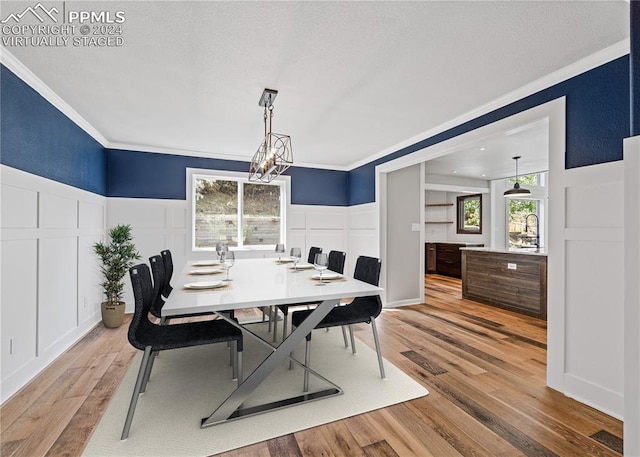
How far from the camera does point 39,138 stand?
2518 millimetres

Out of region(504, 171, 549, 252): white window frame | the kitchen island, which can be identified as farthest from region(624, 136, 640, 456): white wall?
region(504, 171, 549, 252): white window frame

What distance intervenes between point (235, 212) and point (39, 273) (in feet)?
9.46

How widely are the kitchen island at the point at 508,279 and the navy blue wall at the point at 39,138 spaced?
548 centimetres

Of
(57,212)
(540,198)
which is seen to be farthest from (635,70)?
(540,198)

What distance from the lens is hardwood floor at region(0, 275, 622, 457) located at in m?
1.61

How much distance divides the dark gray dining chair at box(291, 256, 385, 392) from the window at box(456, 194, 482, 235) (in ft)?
20.6

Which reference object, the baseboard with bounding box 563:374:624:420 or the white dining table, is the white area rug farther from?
the baseboard with bounding box 563:374:624:420

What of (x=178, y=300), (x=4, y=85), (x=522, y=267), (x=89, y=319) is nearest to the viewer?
(x=178, y=300)

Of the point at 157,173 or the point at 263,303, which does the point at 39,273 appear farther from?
the point at 157,173

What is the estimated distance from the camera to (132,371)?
2.48m

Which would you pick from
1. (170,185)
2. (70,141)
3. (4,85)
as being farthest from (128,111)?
(170,185)

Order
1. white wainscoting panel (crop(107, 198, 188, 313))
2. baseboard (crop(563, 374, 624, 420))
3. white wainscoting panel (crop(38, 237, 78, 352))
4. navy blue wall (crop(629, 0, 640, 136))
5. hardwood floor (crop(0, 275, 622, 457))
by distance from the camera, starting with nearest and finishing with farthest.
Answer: navy blue wall (crop(629, 0, 640, 136)) → hardwood floor (crop(0, 275, 622, 457)) → baseboard (crop(563, 374, 624, 420)) → white wainscoting panel (crop(38, 237, 78, 352)) → white wainscoting panel (crop(107, 198, 188, 313))

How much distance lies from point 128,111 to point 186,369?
2586 millimetres

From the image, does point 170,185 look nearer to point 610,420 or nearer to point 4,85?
point 4,85
